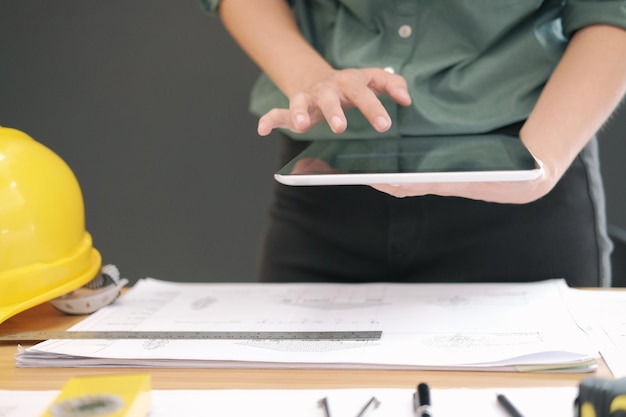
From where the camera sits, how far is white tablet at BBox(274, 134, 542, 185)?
62 centimetres

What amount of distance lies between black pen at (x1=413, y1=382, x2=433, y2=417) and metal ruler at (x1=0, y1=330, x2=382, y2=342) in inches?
5.0

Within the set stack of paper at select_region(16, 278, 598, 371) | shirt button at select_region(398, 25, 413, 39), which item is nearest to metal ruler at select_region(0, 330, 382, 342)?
stack of paper at select_region(16, 278, 598, 371)

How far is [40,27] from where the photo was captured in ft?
6.09

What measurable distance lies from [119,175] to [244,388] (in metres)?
1.36

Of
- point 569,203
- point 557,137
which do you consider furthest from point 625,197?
point 557,137

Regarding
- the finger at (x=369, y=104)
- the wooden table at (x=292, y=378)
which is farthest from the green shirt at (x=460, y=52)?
the wooden table at (x=292, y=378)

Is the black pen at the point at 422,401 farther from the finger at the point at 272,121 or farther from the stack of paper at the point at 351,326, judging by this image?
the finger at the point at 272,121

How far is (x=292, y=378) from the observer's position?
63 centimetres

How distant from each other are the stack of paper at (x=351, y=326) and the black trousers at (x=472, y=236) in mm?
70

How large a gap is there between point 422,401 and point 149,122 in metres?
1.44

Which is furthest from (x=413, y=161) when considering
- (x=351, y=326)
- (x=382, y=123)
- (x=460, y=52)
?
(x=460, y=52)

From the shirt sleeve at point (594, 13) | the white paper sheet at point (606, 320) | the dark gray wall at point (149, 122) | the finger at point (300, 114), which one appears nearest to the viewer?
the white paper sheet at point (606, 320)

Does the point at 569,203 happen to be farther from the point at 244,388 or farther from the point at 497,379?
the point at 244,388

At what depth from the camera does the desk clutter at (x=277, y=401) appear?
55 cm
